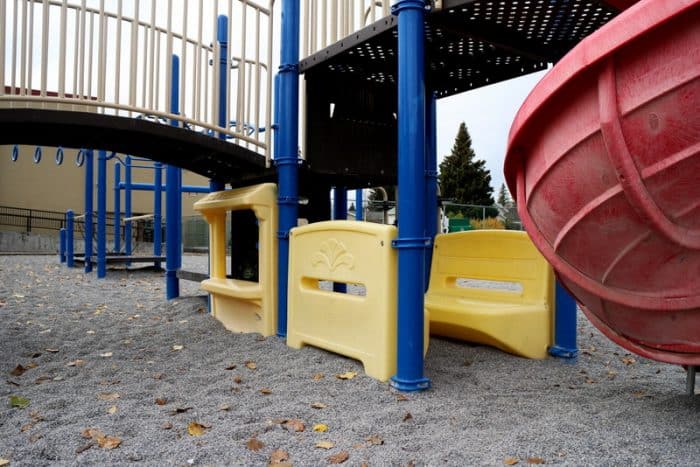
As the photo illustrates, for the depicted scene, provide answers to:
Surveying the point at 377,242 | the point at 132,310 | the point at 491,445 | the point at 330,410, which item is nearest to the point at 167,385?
the point at 330,410

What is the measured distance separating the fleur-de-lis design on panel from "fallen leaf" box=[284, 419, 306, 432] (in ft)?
3.62

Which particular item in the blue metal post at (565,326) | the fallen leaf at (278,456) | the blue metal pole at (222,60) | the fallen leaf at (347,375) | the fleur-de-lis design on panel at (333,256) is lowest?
the fallen leaf at (278,456)

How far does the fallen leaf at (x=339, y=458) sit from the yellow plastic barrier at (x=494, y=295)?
71.3 inches

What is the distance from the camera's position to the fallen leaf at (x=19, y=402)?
280 centimetres

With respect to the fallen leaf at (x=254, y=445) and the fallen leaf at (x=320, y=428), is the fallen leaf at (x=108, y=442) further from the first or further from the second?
the fallen leaf at (x=320, y=428)

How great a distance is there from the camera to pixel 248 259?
5.30 m

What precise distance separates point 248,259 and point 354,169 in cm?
142

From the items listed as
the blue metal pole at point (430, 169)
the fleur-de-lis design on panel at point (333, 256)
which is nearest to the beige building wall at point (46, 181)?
the blue metal pole at point (430, 169)

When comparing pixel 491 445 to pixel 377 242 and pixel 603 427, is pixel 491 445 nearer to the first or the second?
pixel 603 427

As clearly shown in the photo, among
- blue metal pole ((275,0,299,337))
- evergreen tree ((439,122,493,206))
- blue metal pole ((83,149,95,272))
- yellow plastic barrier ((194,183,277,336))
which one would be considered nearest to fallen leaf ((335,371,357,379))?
blue metal pole ((275,0,299,337))

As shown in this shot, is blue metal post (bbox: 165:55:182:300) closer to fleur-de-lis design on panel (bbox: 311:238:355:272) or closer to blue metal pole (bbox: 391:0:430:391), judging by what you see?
fleur-de-lis design on panel (bbox: 311:238:355:272)

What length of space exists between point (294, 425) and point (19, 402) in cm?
148

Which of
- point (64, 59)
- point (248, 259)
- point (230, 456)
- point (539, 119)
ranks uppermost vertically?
point (64, 59)

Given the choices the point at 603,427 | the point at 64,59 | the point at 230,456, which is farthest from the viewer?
the point at 64,59
